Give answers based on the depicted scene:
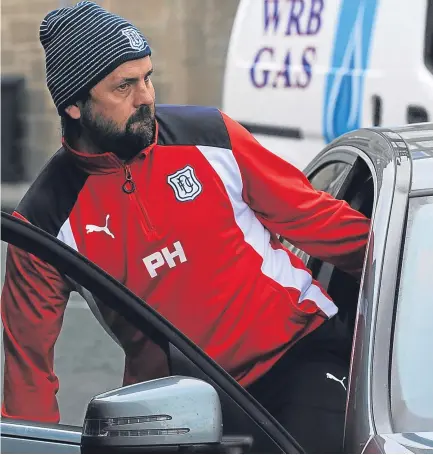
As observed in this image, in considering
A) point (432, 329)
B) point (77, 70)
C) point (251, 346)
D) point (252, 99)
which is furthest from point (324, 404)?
point (252, 99)

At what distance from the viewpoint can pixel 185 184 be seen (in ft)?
9.14

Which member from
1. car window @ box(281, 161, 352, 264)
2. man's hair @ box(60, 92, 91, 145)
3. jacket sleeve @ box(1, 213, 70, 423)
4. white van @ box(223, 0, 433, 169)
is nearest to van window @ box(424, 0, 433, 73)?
white van @ box(223, 0, 433, 169)

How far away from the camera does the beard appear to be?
2.78 m

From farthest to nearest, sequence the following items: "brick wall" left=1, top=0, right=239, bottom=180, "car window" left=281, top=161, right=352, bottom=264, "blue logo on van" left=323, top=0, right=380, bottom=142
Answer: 1. "brick wall" left=1, top=0, right=239, bottom=180
2. "blue logo on van" left=323, top=0, right=380, bottom=142
3. "car window" left=281, top=161, right=352, bottom=264

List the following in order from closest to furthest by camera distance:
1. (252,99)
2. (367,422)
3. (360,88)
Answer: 1. (367,422)
2. (360,88)
3. (252,99)

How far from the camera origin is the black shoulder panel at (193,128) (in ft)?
9.34

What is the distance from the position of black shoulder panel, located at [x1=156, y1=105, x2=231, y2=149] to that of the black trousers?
48cm

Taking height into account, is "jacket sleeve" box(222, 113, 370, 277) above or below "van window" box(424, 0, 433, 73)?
above

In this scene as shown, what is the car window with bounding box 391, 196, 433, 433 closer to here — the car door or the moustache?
the car door

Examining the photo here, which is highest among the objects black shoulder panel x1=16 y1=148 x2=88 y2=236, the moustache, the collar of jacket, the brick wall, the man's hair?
the moustache

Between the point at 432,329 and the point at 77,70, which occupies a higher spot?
the point at 77,70

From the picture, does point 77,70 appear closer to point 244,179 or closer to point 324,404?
point 244,179

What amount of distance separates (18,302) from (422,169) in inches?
33.1

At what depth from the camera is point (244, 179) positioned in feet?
9.31
